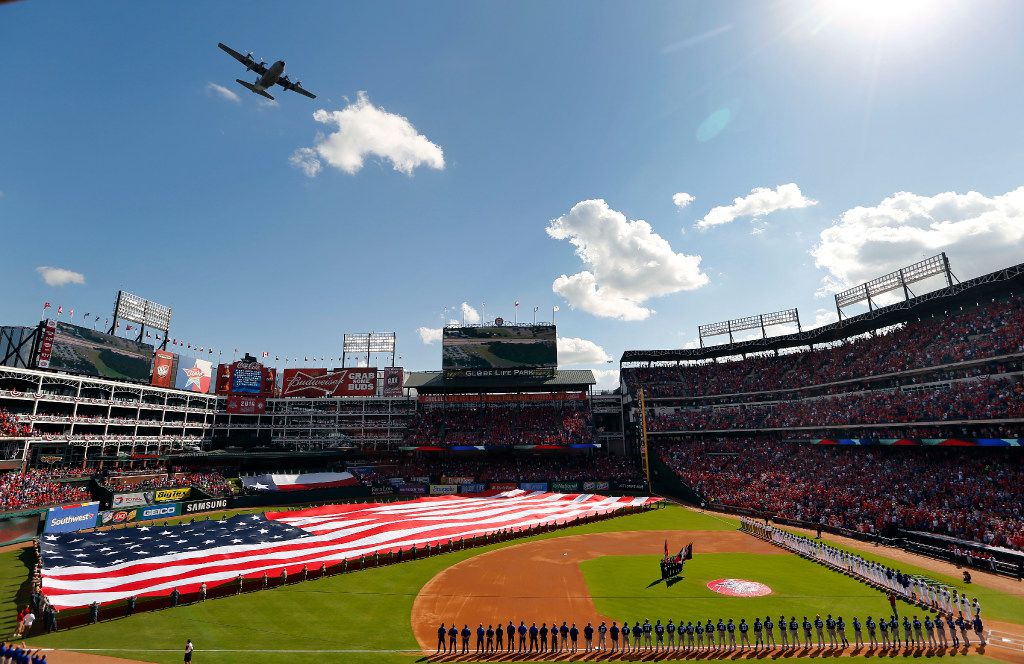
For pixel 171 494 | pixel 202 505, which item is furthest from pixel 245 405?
pixel 202 505

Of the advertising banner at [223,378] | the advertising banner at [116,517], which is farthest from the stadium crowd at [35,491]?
the advertising banner at [223,378]

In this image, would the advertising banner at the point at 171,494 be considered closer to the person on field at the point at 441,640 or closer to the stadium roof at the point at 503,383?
the stadium roof at the point at 503,383

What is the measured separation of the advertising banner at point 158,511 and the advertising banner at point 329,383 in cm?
3048

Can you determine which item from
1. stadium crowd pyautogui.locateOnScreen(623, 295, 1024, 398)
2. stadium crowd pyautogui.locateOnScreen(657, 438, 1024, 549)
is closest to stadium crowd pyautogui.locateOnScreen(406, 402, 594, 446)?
stadium crowd pyautogui.locateOnScreen(623, 295, 1024, 398)

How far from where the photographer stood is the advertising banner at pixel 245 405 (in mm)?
78750

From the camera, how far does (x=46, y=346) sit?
58.2m

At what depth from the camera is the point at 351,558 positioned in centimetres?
3316

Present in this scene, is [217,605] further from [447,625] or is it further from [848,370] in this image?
[848,370]

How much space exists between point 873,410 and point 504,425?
46700 mm

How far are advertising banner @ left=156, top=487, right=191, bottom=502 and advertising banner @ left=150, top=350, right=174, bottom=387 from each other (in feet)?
77.2

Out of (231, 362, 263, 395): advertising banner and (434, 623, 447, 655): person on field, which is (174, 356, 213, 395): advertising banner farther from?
(434, 623, 447, 655): person on field

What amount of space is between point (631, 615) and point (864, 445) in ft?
132

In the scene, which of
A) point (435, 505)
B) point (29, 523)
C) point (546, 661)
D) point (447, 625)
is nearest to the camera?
point (546, 661)

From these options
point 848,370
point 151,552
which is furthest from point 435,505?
point 848,370
